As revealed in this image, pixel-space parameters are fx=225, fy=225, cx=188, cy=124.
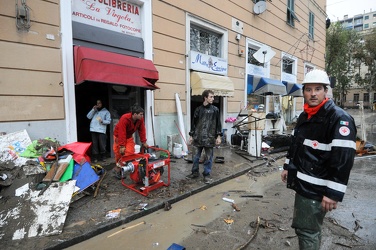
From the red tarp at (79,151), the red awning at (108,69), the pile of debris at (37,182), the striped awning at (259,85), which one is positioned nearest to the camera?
the pile of debris at (37,182)

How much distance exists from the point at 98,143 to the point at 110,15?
12.2 ft

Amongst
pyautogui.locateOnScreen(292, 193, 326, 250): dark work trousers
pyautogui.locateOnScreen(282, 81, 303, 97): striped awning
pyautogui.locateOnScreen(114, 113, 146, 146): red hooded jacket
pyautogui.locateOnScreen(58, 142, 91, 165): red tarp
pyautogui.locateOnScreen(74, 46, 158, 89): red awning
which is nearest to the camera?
pyautogui.locateOnScreen(292, 193, 326, 250): dark work trousers

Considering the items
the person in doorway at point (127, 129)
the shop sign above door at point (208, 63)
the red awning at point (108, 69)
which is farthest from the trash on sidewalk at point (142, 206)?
the shop sign above door at point (208, 63)

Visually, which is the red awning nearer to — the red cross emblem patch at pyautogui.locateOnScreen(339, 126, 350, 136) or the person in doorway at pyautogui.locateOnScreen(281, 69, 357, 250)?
the person in doorway at pyautogui.locateOnScreen(281, 69, 357, 250)

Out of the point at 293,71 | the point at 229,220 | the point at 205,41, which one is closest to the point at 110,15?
the point at 205,41

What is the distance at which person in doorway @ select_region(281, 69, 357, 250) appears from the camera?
1.83 metres

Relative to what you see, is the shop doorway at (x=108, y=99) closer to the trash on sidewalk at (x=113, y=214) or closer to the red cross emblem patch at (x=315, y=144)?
the trash on sidewalk at (x=113, y=214)

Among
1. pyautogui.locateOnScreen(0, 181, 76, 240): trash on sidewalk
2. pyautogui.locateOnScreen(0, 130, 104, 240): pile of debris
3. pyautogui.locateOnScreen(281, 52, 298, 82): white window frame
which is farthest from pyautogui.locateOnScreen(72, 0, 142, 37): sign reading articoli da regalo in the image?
pyautogui.locateOnScreen(281, 52, 298, 82): white window frame

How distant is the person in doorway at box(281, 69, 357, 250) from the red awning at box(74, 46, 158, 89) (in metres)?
4.53

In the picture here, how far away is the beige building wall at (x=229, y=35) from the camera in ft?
25.1

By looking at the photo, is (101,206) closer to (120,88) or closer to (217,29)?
(120,88)

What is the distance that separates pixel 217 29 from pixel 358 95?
5803cm

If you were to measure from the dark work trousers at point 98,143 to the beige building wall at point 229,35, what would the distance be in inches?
82.8

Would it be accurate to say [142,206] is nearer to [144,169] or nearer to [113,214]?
[113,214]
